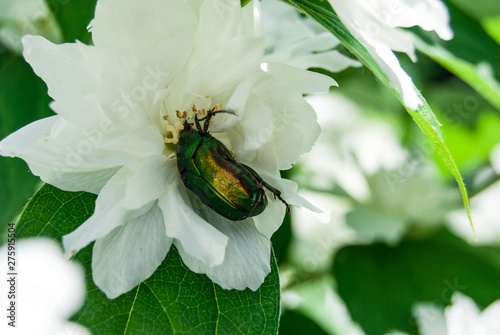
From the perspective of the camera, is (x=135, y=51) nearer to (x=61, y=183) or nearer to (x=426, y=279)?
(x=61, y=183)

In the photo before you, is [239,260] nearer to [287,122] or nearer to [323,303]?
[287,122]

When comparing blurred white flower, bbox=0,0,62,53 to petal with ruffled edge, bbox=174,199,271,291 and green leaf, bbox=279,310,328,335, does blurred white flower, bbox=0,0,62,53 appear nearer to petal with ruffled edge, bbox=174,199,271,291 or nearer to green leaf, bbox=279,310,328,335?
petal with ruffled edge, bbox=174,199,271,291

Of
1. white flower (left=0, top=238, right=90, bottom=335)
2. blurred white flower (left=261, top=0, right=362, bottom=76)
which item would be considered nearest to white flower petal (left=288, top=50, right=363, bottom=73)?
blurred white flower (left=261, top=0, right=362, bottom=76)

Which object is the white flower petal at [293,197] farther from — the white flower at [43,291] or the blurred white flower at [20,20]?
the blurred white flower at [20,20]

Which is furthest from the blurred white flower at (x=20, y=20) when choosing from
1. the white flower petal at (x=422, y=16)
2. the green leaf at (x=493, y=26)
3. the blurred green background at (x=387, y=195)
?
the green leaf at (x=493, y=26)

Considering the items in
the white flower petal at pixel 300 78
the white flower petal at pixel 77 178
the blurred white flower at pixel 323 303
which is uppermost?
the white flower petal at pixel 300 78
